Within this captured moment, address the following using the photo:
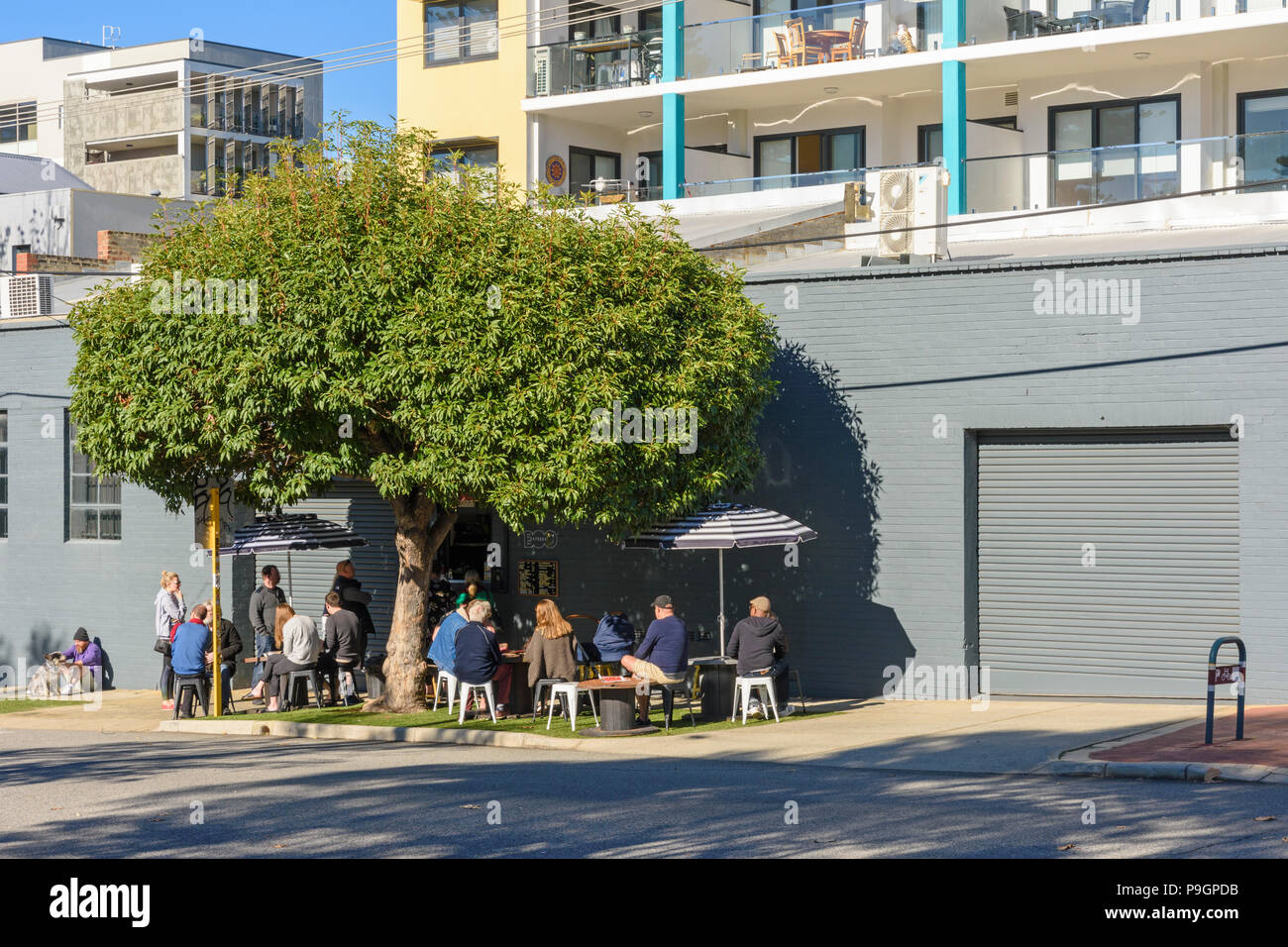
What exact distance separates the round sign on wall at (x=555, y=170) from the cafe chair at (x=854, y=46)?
672 centimetres

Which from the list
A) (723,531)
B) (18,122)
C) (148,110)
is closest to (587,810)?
(723,531)

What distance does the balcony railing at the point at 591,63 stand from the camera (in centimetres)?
3158

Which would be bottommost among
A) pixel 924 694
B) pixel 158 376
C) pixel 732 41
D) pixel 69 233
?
pixel 924 694

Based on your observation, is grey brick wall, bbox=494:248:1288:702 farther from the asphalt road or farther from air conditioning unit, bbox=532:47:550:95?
air conditioning unit, bbox=532:47:550:95

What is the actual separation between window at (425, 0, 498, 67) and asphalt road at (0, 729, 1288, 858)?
22.3 metres

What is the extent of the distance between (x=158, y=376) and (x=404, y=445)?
2644mm

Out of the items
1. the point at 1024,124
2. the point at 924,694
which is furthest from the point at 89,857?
the point at 1024,124

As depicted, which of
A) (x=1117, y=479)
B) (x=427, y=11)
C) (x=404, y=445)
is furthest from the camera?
(x=427, y=11)

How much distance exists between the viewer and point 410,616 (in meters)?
17.9

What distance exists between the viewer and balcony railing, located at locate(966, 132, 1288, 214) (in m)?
24.0

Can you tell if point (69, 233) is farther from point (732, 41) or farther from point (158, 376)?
point (158, 376)

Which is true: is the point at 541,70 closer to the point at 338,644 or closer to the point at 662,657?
the point at 338,644

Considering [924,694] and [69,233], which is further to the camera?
[69,233]

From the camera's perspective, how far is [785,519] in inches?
690
